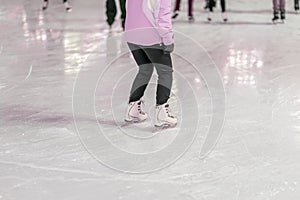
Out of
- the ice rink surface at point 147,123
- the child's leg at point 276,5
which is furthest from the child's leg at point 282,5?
the ice rink surface at point 147,123

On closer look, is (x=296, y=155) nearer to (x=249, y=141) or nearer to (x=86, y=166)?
(x=249, y=141)

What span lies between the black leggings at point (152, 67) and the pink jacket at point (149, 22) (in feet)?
0.21

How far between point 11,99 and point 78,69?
913 millimetres

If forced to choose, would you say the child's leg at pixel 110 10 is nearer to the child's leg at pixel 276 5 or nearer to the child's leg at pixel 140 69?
the child's leg at pixel 276 5

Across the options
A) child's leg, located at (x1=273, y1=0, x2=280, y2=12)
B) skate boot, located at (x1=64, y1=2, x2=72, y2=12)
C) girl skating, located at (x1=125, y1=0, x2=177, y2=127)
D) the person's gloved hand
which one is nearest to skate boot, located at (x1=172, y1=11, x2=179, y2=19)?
child's leg, located at (x1=273, y1=0, x2=280, y2=12)

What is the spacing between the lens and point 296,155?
9.08ft

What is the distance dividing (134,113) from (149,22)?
600 millimetres

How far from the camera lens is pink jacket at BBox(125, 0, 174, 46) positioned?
2.91 m

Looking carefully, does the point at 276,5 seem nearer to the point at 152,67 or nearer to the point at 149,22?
the point at 152,67

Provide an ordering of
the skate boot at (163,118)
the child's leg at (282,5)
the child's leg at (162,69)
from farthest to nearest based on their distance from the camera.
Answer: the child's leg at (282,5)
the skate boot at (163,118)
the child's leg at (162,69)

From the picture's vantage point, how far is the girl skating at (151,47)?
9.59 feet

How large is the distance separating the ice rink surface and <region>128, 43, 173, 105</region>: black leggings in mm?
201

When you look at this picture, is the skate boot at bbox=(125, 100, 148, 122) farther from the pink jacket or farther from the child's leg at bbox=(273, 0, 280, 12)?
the child's leg at bbox=(273, 0, 280, 12)

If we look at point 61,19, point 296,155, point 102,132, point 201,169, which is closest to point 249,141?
point 296,155
